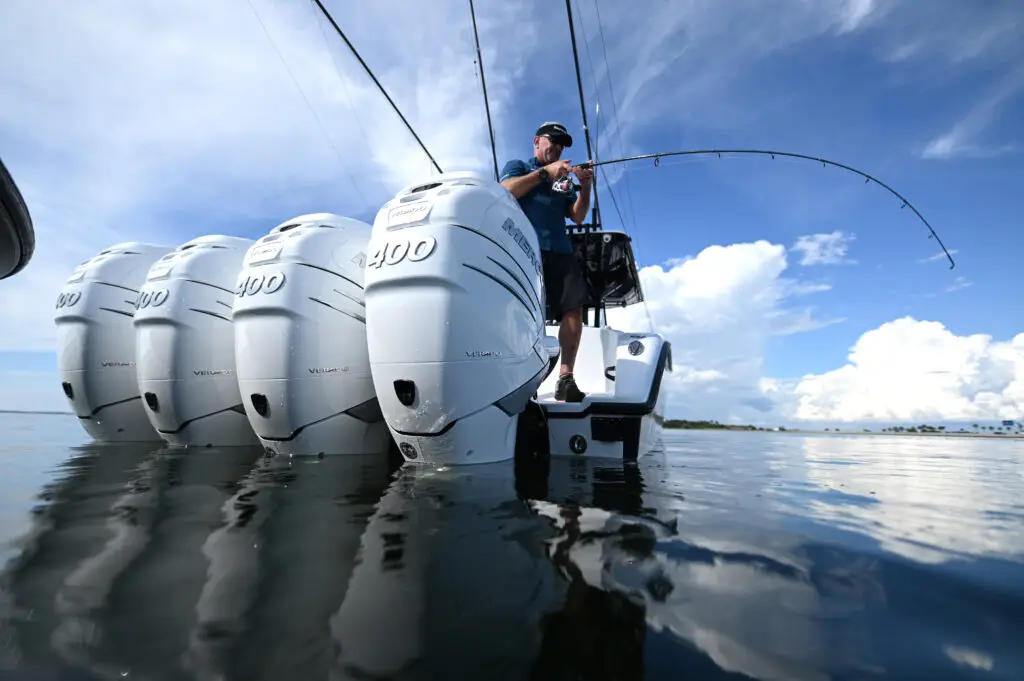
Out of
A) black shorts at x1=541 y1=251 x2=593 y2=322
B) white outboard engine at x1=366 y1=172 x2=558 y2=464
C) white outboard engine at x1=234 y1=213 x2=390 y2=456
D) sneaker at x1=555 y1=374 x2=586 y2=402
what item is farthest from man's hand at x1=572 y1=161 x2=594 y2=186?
white outboard engine at x1=234 y1=213 x2=390 y2=456

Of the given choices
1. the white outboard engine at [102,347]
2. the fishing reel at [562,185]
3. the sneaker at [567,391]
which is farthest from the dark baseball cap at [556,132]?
the white outboard engine at [102,347]

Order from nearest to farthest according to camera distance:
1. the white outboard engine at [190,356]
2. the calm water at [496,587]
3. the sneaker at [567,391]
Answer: the calm water at [496,587]
the sneaker at [567,391]
the white outboard engine at [190,356]

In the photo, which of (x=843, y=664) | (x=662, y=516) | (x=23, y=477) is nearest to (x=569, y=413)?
(x=662, y=516)

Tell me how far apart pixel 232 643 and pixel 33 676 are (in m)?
0.27

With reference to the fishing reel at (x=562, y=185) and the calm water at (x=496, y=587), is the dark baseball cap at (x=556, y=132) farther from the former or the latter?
the calm water at (x=496, y=587)

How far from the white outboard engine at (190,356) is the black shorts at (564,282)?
2.79 metres

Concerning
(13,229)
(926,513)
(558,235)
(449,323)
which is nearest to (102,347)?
(13,229)

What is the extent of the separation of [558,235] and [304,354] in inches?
82.7

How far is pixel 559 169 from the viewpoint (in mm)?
3635

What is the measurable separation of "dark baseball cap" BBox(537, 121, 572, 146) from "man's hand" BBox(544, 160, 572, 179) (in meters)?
0.41

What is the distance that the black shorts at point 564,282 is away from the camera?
397 centimetres

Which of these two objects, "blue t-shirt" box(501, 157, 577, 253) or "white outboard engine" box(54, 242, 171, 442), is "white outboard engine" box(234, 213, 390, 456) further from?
"white outboard engine" box(54, 242, 171, 442)

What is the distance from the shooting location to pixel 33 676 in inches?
30.2

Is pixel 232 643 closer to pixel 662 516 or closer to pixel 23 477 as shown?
pixel 662 516
